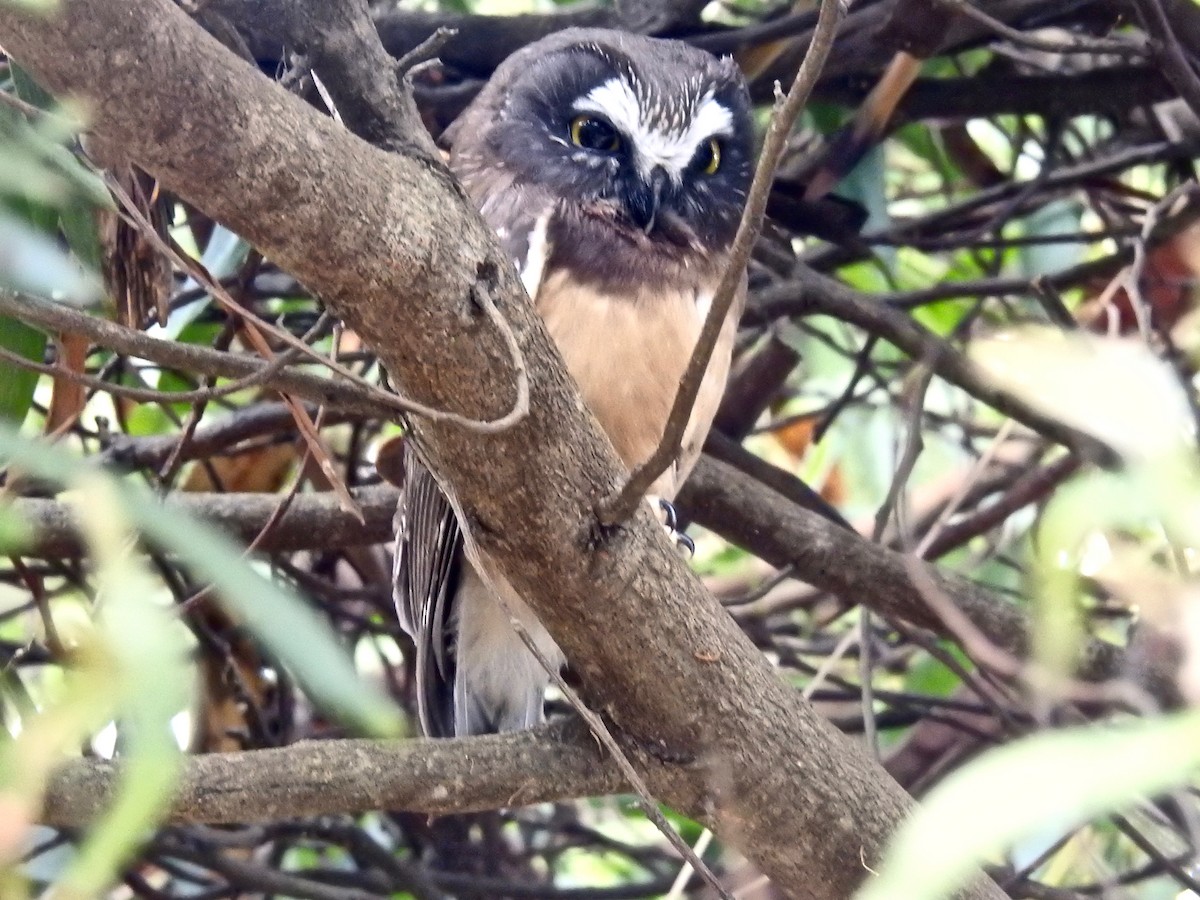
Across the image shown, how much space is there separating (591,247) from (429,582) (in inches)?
18.3

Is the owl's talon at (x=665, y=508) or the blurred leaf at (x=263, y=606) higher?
the owl's talon at (x=665, y=508)

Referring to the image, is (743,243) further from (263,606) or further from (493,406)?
(263,606)

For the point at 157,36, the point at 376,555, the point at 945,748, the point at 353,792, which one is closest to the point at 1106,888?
the point at 945,748

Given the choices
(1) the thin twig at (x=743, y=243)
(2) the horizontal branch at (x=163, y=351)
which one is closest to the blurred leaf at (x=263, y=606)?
(2) the horizontal branch at (x=163, y=351)

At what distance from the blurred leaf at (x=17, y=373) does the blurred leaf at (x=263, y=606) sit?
2.21 ft

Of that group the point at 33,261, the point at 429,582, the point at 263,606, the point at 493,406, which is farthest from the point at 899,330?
the point at 263,606

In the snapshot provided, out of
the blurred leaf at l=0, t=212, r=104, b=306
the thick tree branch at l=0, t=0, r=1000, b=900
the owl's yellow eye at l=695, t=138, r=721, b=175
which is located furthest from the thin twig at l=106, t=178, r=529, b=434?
the owl's yellow eye at l=695, t=138, r=721, b=175

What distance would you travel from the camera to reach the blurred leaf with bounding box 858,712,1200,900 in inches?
14.6

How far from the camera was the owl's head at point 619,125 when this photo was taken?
1791mm

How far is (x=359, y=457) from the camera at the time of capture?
2.19 metres

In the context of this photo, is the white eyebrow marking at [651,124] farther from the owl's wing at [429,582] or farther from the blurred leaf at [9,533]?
the blurred leaf at [9,533]

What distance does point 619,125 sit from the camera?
6.03 feet

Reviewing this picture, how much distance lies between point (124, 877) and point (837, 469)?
1681 mm

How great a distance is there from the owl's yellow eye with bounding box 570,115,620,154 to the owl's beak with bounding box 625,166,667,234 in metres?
0.08
